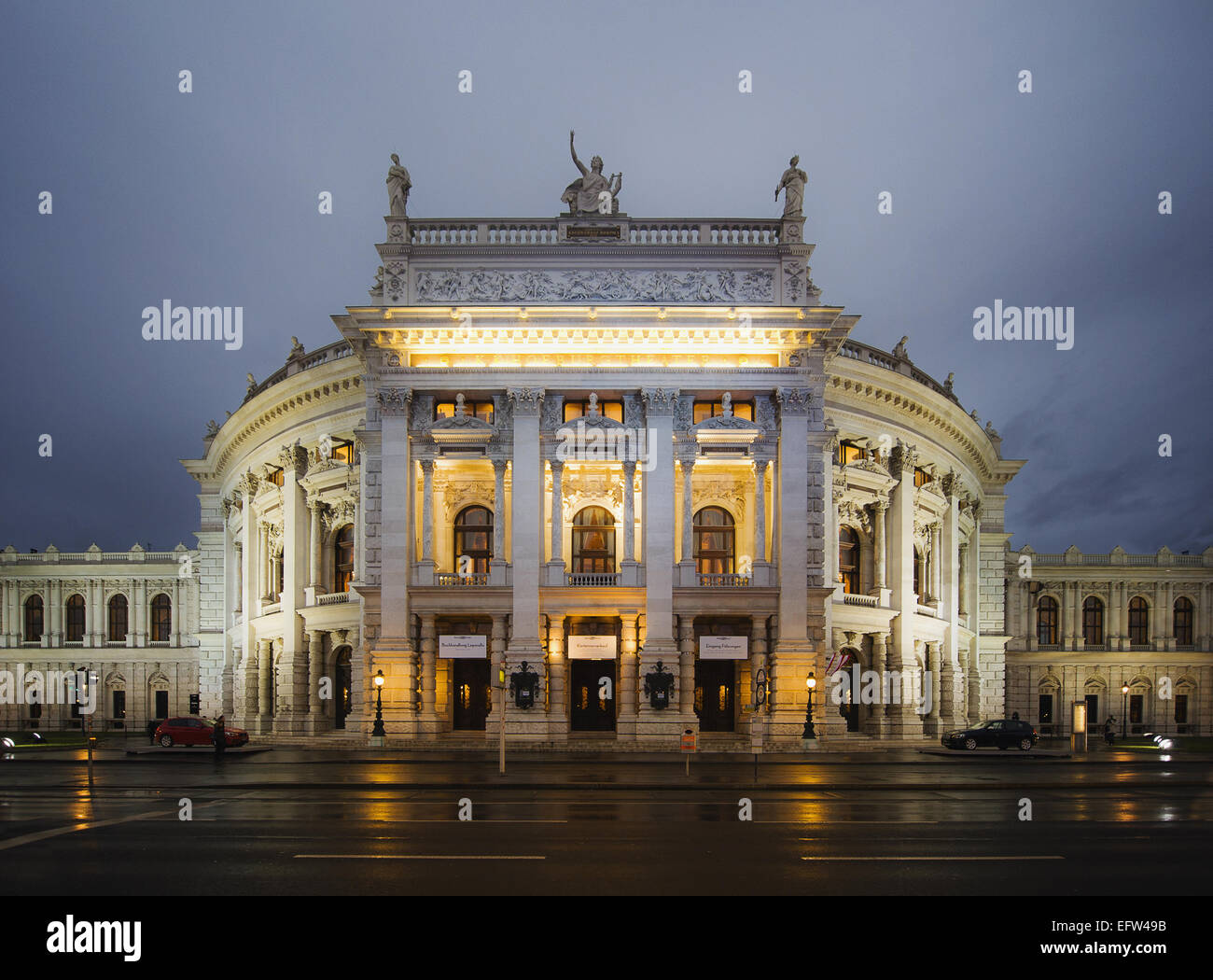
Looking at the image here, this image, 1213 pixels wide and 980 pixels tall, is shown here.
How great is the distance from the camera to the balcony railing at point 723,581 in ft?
137

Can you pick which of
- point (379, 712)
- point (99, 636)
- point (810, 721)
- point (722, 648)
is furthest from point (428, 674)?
point (99, 636)

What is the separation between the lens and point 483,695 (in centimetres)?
4338

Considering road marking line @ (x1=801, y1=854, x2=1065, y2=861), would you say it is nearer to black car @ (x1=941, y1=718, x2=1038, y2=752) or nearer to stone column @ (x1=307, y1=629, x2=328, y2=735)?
black car @ (x1=941, y1=718, x2=1038, y2=752)

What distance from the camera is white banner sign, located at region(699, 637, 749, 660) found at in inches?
1617

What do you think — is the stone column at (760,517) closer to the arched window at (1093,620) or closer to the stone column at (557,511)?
the stone column at (557,511)

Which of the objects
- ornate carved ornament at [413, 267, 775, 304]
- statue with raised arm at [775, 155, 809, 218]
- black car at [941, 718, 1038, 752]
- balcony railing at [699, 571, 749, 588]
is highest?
statue with raised arm at [775, 155, 809, 218]

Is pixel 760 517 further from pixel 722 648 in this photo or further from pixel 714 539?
pixel 722 648

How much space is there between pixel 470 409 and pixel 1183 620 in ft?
168

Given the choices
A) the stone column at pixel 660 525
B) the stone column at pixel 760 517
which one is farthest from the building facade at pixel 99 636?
the stone column at pixel 760 517

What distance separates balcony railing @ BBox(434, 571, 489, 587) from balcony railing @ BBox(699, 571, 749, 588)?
8.70 m

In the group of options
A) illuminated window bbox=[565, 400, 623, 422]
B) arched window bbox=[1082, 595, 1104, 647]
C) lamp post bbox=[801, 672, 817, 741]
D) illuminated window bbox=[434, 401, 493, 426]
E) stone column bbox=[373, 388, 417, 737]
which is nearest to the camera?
lamp post bbox=[801, 672, 817, 741]

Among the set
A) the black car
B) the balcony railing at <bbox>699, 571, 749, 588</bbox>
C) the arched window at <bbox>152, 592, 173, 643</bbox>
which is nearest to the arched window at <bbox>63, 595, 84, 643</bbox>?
the arched window at <bbox>152, 592, 173, 643</bbox>

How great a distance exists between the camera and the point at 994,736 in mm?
41875
